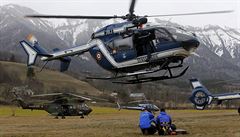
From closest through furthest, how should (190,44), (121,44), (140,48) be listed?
(190,44) → (140,48) → (121,44)

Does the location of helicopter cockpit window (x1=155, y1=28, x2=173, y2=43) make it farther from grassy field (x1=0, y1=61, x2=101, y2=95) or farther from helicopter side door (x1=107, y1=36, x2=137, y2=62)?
grassy field (x1=0, y1=61, x2=101, y2=95)

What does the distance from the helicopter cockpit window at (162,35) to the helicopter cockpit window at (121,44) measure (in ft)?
6.24

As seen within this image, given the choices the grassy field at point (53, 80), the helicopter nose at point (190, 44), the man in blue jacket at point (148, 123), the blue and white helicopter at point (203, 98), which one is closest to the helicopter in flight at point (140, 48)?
the helicopter nose at point (190, 44)

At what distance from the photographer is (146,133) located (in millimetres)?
23828

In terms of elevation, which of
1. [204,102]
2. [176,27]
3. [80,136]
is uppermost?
[176,27]

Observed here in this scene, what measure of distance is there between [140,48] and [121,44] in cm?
140

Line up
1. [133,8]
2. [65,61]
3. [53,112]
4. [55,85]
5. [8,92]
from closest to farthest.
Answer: [133,8], [65,61], [53,112], [8,92], [55,85]

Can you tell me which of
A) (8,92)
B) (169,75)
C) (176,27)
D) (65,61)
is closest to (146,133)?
(169,75)

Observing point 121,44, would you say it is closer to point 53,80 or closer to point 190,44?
point 190,44

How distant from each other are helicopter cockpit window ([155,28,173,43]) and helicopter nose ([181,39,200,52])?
931 mm

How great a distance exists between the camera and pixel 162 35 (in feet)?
92.0

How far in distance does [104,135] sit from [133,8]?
881 centimetres

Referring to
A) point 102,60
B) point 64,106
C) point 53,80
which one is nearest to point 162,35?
point 102,60

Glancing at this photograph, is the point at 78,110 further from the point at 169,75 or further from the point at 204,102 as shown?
the point at 169,75
